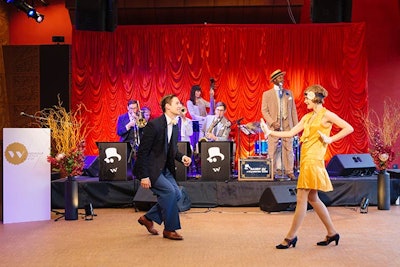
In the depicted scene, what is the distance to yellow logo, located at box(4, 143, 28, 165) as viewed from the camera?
25.0 feet

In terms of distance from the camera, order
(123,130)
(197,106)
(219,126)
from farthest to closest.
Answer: (197,106) < (219,126) < (123,130)

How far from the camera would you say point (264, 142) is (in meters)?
10.5

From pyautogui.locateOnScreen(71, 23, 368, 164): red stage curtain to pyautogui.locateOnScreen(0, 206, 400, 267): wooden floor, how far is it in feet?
14.8

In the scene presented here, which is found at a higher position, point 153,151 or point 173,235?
point 153,151

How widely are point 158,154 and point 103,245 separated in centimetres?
117

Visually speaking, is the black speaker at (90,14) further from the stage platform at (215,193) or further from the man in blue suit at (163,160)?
the man in blue suit at (163,160)

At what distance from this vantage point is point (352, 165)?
9.58 m

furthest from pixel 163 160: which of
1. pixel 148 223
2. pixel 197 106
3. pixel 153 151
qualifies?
pixel 197 106

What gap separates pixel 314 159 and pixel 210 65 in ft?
23.3

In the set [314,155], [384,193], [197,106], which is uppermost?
[197,106]

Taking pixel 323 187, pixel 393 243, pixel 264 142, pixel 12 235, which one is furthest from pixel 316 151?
pixel 264 142

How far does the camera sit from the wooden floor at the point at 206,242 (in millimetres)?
5289

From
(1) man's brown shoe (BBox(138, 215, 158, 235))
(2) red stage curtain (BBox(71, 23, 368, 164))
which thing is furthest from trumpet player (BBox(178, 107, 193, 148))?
(1) man's brown shoe (BBox(138, 215, 158, 235))

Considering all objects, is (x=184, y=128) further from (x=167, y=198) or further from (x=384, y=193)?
(x=167, y=198)
